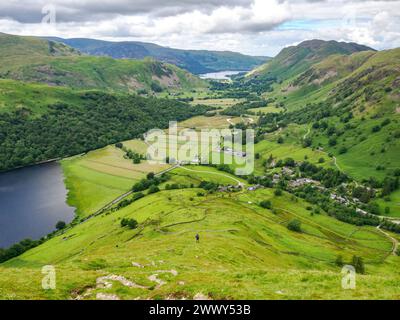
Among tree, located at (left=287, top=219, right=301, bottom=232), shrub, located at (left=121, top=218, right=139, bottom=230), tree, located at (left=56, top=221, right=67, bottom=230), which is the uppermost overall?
shrub, located at (left=121, top=218, right=139, bottom=230)

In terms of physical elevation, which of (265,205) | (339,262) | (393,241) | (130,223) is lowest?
(393,241)

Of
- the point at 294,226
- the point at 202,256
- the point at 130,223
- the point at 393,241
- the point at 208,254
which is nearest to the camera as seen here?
the point at 202,256

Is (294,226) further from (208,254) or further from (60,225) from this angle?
(60,225)

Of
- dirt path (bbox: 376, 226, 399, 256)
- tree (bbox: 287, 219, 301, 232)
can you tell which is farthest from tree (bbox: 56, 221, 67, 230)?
dirt path (bbox: 376, 226, 399, 256)

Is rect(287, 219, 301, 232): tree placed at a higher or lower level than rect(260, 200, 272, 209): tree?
lower

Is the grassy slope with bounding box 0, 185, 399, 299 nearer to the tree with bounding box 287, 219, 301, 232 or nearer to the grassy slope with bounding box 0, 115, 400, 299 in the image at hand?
the grassy slope with bounding box 0, 115, 400, 299

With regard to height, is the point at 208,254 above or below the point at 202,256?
below

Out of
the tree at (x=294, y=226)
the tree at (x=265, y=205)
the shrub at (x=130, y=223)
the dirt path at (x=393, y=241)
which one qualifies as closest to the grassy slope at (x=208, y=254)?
the dirt path at (x=393, y=241)

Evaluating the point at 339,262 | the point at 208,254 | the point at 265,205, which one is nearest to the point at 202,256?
the point at 208,254

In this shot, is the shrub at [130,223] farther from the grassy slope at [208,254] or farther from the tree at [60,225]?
the tree at [60,225]
